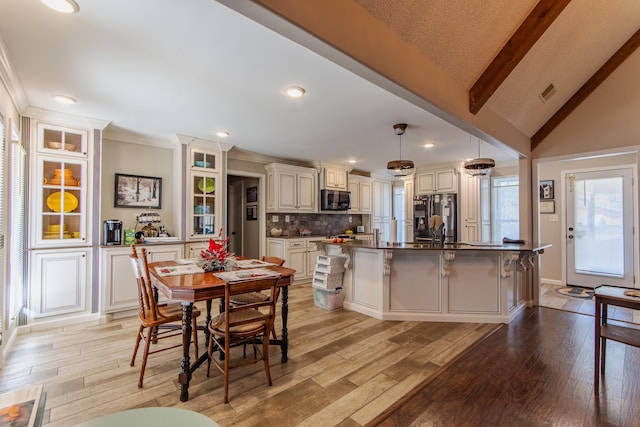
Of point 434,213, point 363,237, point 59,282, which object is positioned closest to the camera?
point 59,282

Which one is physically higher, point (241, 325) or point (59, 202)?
point (59, 202)

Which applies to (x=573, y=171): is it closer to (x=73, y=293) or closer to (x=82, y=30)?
(x=82, y=30)

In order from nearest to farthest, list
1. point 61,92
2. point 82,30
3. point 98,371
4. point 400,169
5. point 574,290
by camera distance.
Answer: point 82,30 < point 98,371 < point 61,92 < point 400,169 < point 574,290

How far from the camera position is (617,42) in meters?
3.31

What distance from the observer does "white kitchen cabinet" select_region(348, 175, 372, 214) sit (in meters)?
6.65

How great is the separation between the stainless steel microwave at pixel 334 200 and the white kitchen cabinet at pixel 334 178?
12cm

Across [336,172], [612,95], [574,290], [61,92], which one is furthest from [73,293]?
[574,290]

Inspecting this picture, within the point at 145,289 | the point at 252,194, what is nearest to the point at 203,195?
the point at 252,194

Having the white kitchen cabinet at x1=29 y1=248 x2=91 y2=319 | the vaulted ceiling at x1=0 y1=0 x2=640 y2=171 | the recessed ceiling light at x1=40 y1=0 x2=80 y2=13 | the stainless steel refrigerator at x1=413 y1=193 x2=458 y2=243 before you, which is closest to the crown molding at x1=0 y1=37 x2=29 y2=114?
the vaulted ceiling at x1=0 y1=0 x2=640 y2=171

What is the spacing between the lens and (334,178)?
616 cm

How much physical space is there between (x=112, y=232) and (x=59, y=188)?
0.72 m

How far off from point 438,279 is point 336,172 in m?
3.33

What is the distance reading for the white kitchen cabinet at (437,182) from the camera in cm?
593

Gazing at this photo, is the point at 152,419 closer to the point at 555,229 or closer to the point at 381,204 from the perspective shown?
the point at 555,229
